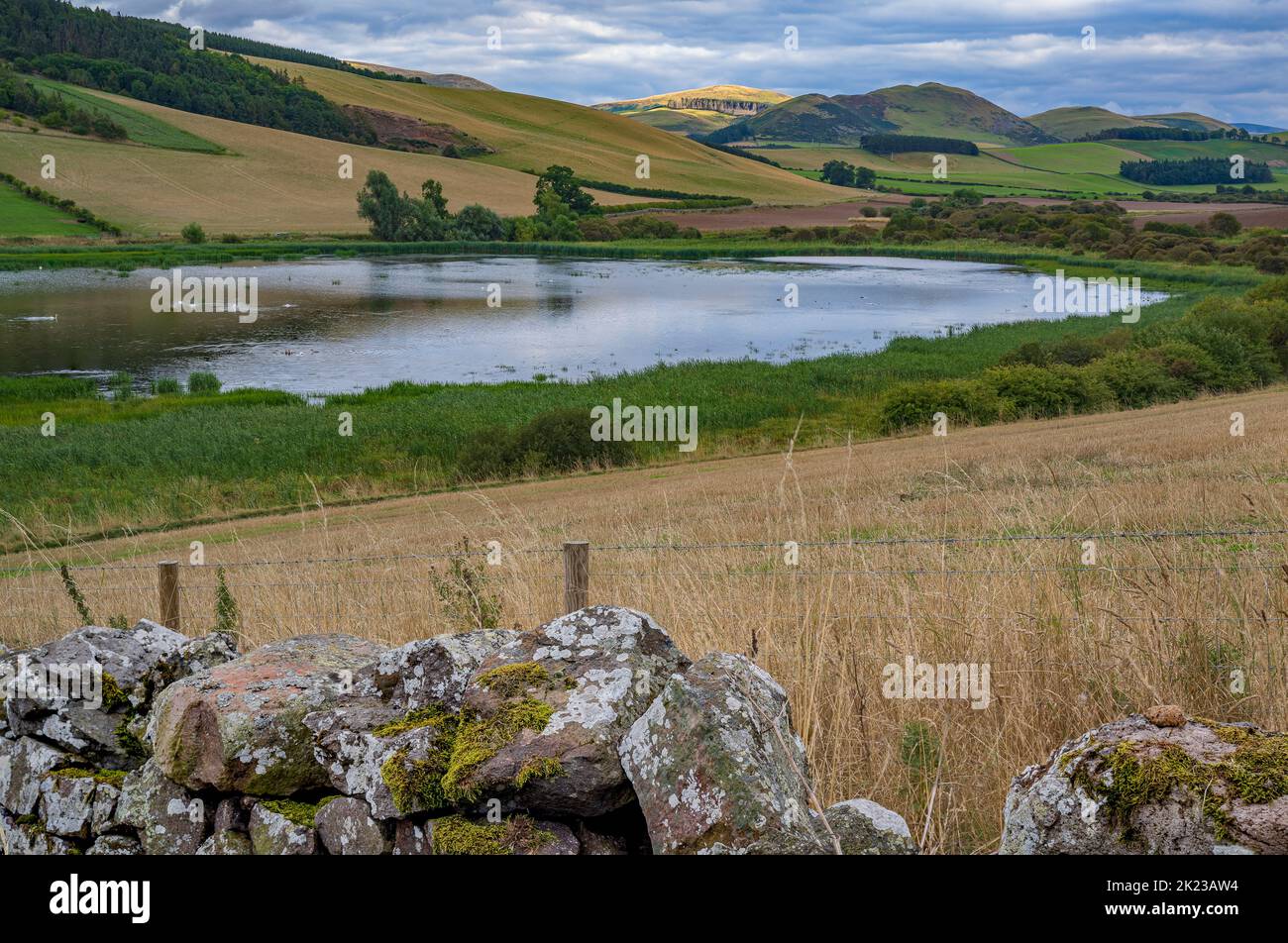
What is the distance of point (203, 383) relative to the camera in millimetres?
45125

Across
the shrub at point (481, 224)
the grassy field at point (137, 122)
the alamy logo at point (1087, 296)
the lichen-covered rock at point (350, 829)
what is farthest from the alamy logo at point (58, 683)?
the grassy field at point (137, 122)

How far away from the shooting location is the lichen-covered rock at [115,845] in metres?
4.53

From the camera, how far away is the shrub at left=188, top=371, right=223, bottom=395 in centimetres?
4453

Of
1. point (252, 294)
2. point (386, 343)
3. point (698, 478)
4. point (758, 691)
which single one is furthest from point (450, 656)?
point (252, 294)

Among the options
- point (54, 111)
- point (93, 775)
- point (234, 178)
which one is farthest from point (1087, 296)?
point (54, 111)

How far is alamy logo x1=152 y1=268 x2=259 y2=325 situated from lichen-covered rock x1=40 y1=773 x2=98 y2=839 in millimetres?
67557

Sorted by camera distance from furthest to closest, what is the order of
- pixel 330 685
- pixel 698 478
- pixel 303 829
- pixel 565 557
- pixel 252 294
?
pixel 252 294
pixel 698 478
pixel 565 557
pixel 330 685
pixel 303 829

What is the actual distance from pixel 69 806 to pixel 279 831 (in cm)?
118

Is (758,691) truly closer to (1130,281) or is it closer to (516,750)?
(516,750)

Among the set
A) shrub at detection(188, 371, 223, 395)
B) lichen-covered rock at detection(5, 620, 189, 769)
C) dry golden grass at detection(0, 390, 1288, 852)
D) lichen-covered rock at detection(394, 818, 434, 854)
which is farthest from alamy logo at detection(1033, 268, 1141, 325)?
lichen-covered rock at detection(394, 818, 434, 854)

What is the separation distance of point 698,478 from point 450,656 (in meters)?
20.3

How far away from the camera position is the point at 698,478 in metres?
24.6

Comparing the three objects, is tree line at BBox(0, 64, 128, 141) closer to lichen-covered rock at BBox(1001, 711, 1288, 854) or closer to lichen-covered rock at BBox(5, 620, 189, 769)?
lichen-covered rock at BBox(5, 620, 189, 769)

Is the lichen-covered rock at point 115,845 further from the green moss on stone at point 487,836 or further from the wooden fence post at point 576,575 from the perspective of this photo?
the wooden fence post at point 576,575
